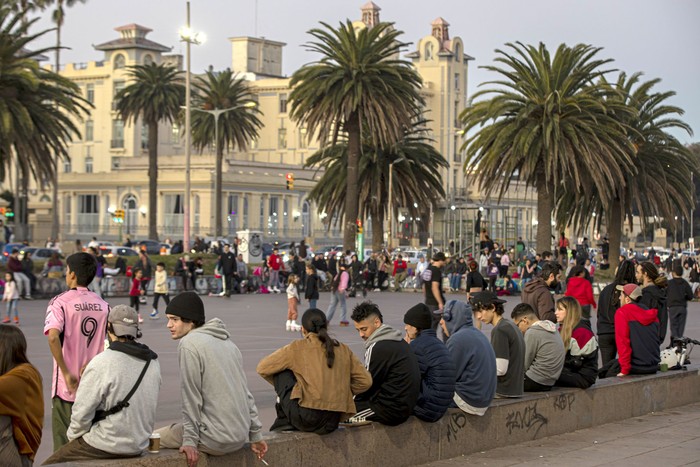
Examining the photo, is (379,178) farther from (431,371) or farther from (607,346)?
(431,371)

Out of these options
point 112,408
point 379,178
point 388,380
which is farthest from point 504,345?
point 379,178

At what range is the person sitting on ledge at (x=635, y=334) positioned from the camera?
44.2ft

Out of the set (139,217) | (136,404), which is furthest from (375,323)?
(139,217)

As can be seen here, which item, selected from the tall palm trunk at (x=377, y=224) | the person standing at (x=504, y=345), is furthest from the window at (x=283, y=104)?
the person standing at (x=504, y=345)

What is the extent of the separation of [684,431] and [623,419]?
2.72 ft

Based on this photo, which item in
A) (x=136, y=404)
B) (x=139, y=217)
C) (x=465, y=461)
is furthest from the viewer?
(x=139, y=217)

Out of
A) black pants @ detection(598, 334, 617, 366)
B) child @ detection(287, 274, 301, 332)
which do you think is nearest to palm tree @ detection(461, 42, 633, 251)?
child @ detection(287, 274, 301, 332)

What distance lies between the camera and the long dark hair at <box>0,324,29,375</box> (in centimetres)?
687

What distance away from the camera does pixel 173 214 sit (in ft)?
292

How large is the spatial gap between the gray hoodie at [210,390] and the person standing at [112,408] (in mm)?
293

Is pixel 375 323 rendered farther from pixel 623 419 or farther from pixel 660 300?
pixel 660 300

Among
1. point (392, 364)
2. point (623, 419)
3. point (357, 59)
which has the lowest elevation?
point (623, 419)

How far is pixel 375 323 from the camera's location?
9.60 meters

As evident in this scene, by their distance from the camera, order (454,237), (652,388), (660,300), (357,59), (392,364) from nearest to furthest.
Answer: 1. (392,364)
2. (652,388)
3. (660,300)
4. (357,59)
5. (454,237)
